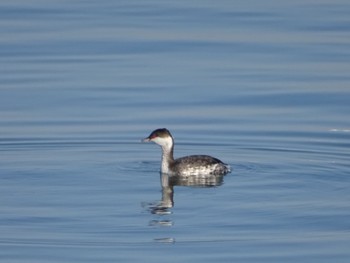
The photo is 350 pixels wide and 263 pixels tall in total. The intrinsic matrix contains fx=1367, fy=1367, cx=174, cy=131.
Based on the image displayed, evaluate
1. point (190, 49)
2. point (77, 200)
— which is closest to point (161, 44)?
point (190, 49)

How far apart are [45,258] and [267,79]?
1260cm

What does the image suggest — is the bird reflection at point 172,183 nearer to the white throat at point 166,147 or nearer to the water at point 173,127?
the water at point 173,127

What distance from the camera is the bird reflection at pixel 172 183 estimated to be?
1803 cm

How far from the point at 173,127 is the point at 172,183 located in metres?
3.19

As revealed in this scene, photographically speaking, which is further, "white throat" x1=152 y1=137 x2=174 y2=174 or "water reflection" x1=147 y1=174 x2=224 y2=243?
"white throat" x1=152 y1=137 x2=174 y2=174

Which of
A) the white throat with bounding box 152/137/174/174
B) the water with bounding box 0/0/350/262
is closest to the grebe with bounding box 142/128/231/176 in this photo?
the white throat with bounding box 152/137/174/174

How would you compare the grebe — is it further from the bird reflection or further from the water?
the water

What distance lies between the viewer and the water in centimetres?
1609

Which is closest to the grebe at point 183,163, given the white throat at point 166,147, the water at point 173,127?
the white throat at point 166,147

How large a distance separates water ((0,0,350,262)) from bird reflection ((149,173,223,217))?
72mm

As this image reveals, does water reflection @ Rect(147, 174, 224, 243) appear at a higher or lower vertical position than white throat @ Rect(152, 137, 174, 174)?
lower

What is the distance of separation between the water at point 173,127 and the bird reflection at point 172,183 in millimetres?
72

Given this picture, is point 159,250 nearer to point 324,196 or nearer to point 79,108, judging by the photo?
point 324,196

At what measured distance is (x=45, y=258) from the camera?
15.1m
